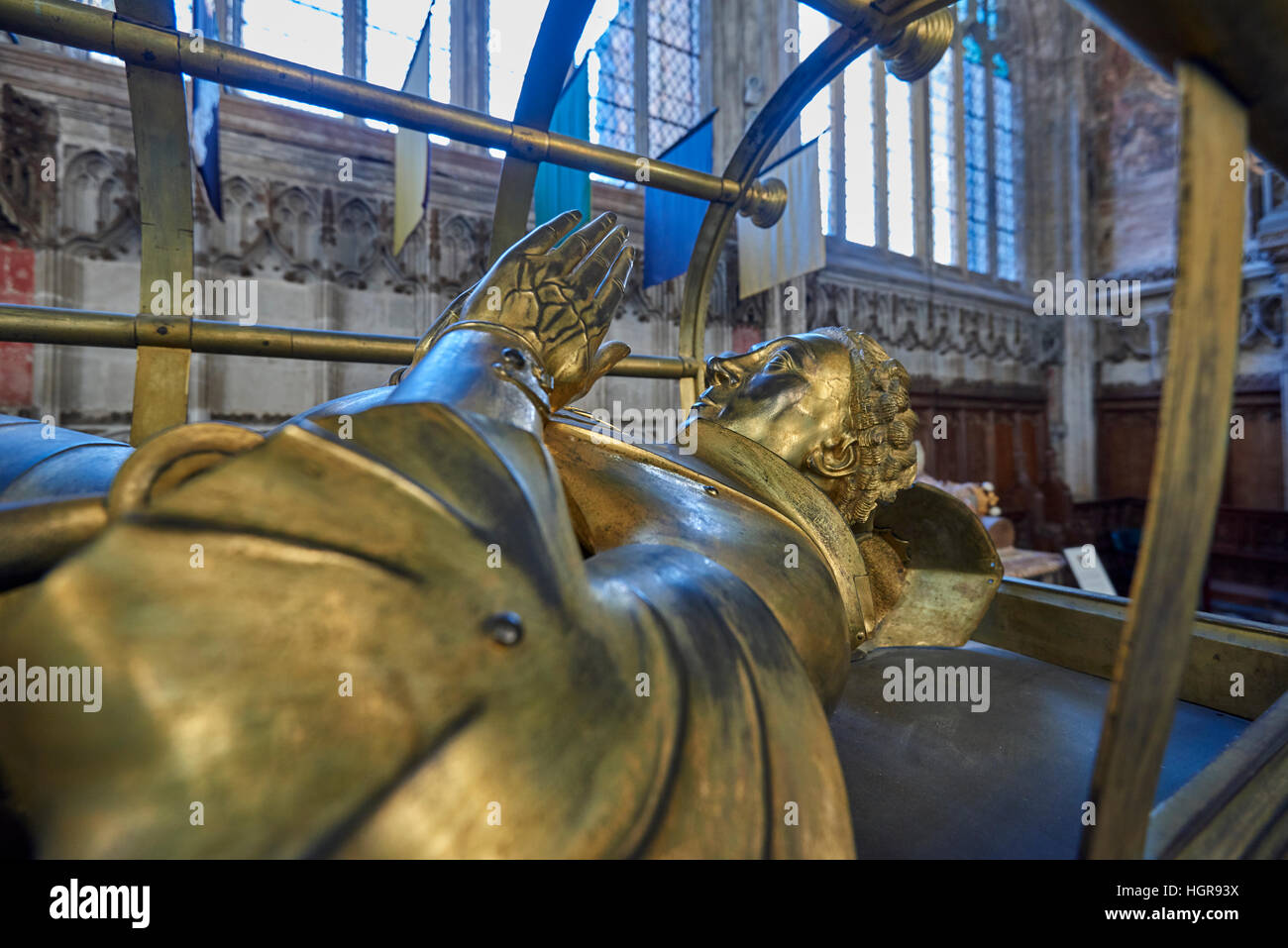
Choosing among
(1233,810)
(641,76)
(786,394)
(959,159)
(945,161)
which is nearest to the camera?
A: (1233,810)

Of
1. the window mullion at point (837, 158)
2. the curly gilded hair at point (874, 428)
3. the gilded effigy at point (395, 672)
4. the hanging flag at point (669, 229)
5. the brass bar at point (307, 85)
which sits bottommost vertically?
the gilded effigy at point (395, 672)

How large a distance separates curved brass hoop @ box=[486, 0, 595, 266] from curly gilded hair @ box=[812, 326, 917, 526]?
0.74 meters

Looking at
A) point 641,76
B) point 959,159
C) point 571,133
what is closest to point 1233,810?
point 571,133

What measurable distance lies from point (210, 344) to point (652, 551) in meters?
0.95

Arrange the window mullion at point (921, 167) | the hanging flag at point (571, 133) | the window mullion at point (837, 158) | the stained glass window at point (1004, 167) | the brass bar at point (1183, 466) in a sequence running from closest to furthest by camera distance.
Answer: the brass bar at point (1183, 466) < the hanging flag at point (571, 133) < the window mullion at point (837, 158) < the window mullion at point (921, 167) < the stained glass window at point (1004, 167)

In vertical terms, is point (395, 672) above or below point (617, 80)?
below

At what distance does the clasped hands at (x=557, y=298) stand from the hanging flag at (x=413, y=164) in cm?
311

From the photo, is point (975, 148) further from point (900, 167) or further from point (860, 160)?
point (860, 160)

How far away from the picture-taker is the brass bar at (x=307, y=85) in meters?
0.96

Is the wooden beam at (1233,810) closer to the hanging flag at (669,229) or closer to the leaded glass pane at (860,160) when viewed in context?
the hanging flag at (669,229)

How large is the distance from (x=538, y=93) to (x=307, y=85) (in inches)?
18.1

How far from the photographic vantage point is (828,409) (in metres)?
1.41

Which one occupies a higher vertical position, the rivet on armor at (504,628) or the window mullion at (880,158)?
the window mullion at (880,158)

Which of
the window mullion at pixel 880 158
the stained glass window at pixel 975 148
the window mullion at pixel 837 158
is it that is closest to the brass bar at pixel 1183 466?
the window mullion at pixel 837 158
